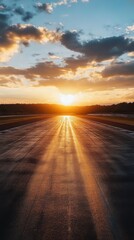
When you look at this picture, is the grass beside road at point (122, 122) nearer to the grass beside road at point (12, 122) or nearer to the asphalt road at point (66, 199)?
the grass beside road at point (12, 122)

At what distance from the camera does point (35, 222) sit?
21.1ft

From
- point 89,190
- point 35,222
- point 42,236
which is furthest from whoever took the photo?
point 89,190

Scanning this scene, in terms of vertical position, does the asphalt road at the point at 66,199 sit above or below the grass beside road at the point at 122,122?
above

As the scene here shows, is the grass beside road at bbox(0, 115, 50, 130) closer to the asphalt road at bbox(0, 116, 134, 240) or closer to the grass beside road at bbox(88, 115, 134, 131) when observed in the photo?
the grass beside road at bbox(88, 115, 134, 131)

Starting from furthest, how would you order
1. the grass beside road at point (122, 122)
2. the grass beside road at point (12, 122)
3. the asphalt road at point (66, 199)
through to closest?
the grass beside road at point (12, 122) < the grass beside road at point (122, 122) < the asphalt road at point (66, 199)

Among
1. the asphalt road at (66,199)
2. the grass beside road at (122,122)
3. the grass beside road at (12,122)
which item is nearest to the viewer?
the asphalt road at (66,199)

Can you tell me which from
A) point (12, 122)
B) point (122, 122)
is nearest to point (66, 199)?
point (122, 122)

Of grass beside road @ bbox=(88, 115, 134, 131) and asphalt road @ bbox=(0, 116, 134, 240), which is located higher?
asphalt road @ bbox=(0, 116, 134, 240)

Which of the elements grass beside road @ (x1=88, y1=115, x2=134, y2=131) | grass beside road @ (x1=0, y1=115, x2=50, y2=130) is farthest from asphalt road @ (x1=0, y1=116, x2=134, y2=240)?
grass beside road @ (x1=0, y1=115, x2=50, y2=130)

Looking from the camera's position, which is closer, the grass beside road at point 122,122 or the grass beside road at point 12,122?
the grass beside road at point 122,122

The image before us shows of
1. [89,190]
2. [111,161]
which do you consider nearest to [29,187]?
[89,190]

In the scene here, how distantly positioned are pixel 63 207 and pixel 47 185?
2.20 metres

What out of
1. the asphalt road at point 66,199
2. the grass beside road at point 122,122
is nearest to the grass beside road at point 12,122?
the grass beside road at point 122,122

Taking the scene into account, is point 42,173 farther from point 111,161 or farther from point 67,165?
point 111,161
